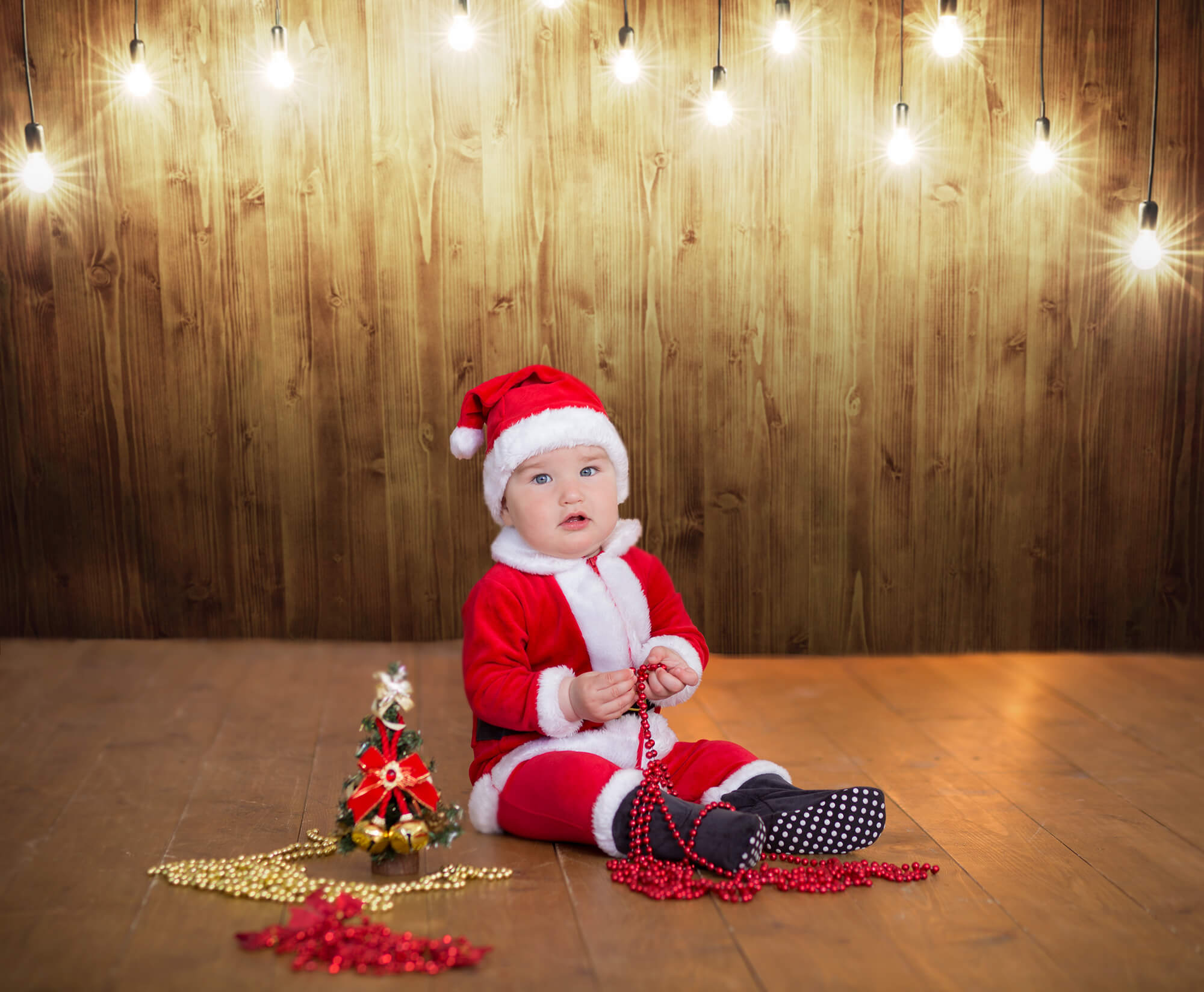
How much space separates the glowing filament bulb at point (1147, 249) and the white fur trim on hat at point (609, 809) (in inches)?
67.7

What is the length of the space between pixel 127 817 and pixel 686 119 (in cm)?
189

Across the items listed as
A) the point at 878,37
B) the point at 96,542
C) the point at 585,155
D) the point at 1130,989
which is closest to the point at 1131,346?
the point at 878,37

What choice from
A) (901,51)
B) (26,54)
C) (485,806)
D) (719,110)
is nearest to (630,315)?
(719,110)

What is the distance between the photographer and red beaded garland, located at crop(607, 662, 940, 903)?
1549 millimetres

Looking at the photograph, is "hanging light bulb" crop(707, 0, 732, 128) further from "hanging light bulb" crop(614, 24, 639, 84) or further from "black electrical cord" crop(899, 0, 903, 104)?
"black electrical cord" crop(899, 0, 903, 104)

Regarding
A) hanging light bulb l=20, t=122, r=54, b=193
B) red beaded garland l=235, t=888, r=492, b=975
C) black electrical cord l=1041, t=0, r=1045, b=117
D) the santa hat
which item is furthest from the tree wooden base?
black electrical cord l=1041, t=0, r=1045, b=117

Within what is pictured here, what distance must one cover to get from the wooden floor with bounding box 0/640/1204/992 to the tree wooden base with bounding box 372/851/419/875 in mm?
51

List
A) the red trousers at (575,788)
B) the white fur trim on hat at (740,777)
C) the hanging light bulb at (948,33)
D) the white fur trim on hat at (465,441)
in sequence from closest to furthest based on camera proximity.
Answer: the red trousers at (575,788), the white fur trim on hat at (740,777), the white fur trim on hat at (465,441), the hanging light bulb at (948,33)

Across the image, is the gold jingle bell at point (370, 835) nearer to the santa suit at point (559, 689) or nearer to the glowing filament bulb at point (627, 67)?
the santa suit at point (559, 689)

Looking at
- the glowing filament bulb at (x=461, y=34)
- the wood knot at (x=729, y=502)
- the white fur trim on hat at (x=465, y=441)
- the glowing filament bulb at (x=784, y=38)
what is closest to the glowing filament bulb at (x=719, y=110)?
the glowing filament bulb at (x=784, y=38)

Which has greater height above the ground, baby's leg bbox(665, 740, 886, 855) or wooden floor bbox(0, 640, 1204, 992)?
baby's leg bbox(665, 740, 886, 855)

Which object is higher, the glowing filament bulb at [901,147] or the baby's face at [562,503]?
the glowing filament bulb at [901,147]

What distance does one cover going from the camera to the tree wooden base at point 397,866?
160cm

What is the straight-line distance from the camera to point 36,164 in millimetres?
2529
